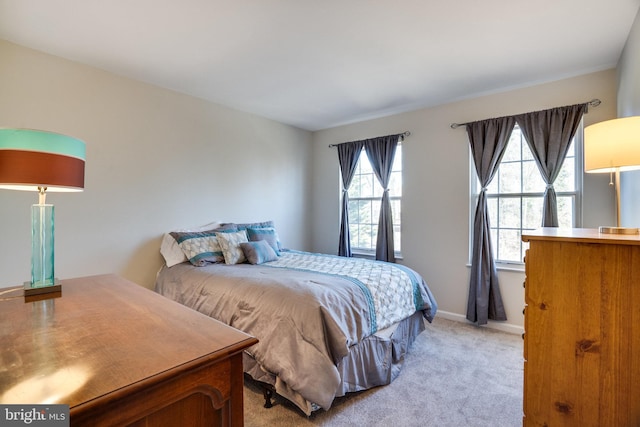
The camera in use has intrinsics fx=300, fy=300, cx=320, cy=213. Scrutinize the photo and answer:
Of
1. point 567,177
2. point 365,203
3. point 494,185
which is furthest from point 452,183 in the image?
point 365,203

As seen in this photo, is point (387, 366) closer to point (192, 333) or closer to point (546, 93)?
point (192, 333)

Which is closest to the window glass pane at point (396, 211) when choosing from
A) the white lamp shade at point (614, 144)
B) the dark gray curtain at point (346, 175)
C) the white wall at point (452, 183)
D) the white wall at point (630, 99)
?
the white wall at point (452, 183)

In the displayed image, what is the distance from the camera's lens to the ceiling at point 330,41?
6.29ft

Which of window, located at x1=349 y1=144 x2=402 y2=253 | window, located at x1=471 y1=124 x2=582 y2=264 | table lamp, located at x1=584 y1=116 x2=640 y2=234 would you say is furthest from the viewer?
window, located at x1=349 y1=144 x2=402 y2=253

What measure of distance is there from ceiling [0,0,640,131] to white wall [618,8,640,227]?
0.13 m

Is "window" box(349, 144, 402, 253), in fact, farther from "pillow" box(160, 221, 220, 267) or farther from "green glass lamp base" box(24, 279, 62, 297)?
Result: "green glass lamp base" box(24, 279, 62, 297)

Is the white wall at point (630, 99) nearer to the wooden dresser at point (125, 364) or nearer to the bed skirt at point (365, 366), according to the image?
the bed skirt at point (365, 366)

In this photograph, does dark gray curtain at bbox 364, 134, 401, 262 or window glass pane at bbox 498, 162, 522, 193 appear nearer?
window glass pane at bbox 498, 162, 522, 193

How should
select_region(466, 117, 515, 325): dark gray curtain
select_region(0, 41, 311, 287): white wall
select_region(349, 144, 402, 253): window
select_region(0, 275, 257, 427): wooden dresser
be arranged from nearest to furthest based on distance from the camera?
select_region(0, 275, 257, 427): wooden dresser < select_region(0, 41, 311, 287): white wall < select_region(466, 117, 515, 325): dark gray curtain < select_region(349, 144, 402, 253): window

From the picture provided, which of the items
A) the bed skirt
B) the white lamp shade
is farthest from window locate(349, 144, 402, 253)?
the white lamp shade

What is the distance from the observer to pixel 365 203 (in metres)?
4.32

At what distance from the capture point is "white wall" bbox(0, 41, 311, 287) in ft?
7.70

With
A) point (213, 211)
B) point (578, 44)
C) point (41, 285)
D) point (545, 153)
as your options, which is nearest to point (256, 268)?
point (213, 211)

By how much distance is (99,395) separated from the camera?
585mm
